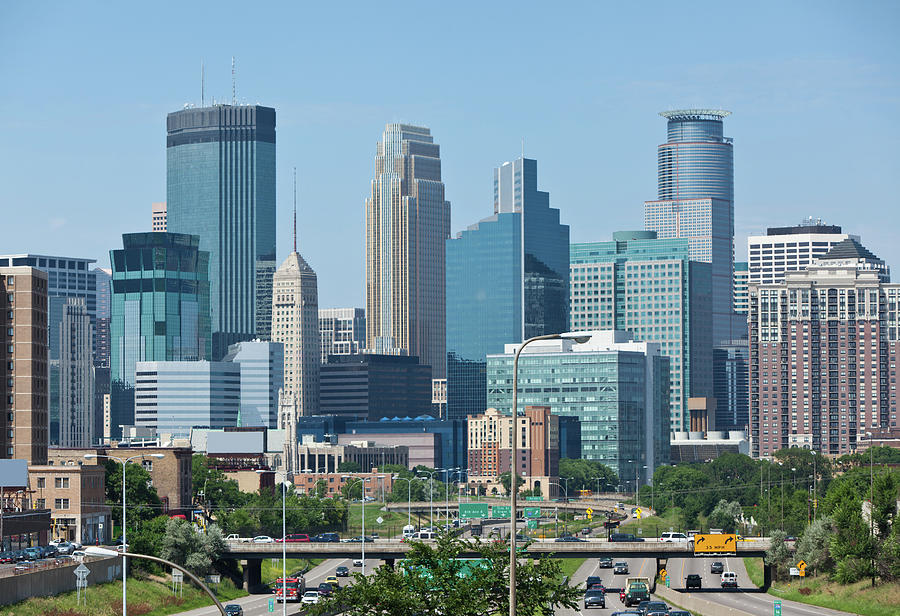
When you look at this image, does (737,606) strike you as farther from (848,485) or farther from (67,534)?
(67,534)

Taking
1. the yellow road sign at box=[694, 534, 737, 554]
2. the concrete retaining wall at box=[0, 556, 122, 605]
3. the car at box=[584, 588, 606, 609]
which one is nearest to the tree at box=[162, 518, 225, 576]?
the concrete retaining wall at box=[0, 556, 122, 605]

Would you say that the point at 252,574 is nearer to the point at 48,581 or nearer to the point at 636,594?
the point at 48,581

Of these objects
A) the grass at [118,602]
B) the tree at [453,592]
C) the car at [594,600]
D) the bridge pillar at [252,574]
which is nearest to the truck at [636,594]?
the car at [594,600]

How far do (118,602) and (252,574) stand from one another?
40.4 metres

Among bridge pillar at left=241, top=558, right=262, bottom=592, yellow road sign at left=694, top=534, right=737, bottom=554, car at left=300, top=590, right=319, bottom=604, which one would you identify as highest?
yellow road sign at left=694, top=534, right=737, bottom=554

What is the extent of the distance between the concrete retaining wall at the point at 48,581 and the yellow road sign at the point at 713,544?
197 feet

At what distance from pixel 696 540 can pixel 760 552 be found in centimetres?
1078

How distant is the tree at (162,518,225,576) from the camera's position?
177250 millimetres

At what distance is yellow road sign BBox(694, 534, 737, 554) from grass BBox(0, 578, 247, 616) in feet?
158

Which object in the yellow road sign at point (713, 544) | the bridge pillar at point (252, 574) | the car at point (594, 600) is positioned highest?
the yellow road sign at point (713, 544)

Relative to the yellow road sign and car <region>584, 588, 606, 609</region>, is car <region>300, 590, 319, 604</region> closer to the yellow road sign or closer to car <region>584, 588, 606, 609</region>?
car <region>584, 588, 606, 609</region>

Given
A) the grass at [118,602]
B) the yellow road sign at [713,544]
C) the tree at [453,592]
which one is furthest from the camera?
the yellow road sign at [713,544]

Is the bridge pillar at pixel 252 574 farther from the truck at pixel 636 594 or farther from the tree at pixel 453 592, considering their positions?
the tree at pixel 453 592

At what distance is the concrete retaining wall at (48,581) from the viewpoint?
130750 millimetres
